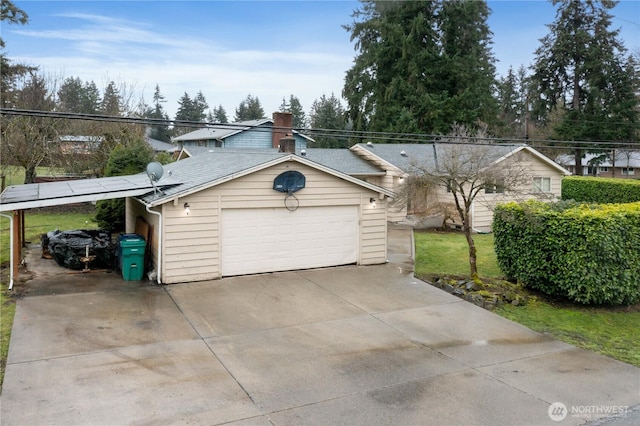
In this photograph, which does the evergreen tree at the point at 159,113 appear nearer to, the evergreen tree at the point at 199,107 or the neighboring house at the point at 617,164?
the evergreen tree at the point at 199,107

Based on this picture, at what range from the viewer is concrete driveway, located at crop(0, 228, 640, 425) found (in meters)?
5.55

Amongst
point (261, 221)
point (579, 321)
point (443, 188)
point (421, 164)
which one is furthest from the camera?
point (443, 188)

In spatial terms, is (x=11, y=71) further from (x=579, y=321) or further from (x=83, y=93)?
(x=83, y=93)

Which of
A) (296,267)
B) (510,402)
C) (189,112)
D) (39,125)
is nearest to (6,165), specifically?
(39,125)

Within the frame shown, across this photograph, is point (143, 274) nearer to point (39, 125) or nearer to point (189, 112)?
point (39, 125)

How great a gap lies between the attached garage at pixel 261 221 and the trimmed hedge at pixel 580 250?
12.9ft

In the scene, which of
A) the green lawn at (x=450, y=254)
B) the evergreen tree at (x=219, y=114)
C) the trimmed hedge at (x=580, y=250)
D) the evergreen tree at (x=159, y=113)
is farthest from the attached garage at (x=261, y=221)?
the evergreen tree at (x=219, y=114)

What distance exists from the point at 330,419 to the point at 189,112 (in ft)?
259

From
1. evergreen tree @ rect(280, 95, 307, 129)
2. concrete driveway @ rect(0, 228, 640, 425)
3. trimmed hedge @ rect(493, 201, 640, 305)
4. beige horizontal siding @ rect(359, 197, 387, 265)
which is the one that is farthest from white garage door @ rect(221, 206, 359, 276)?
evergreen tree @ rect(280, 95, 307, 129)

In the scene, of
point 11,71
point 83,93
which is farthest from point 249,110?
point 11,71

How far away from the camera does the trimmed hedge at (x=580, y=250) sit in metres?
9.78

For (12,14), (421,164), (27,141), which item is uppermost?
(12,14)

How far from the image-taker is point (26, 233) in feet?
58.1

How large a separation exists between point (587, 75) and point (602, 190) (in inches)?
649
